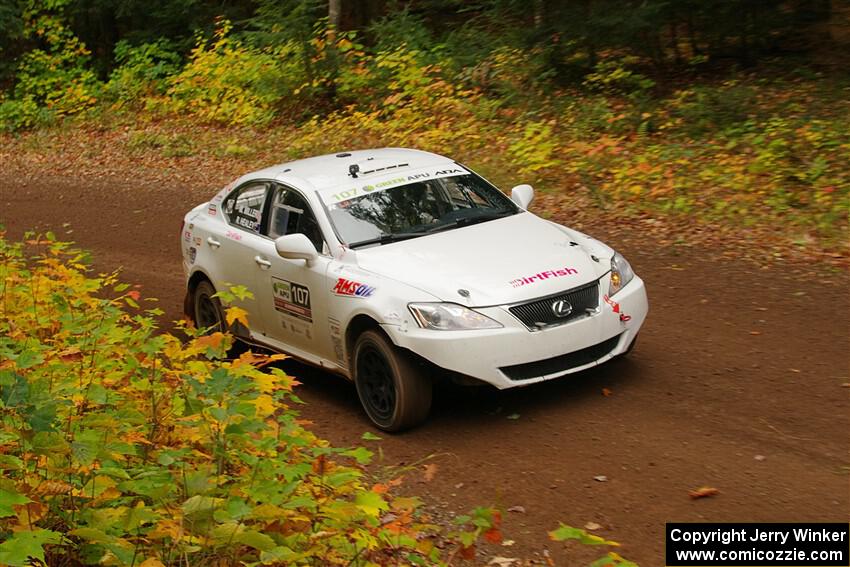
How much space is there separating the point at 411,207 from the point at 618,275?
180 cm

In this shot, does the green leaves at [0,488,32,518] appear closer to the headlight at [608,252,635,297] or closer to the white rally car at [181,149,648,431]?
the white rally car at [181,149,648,431]

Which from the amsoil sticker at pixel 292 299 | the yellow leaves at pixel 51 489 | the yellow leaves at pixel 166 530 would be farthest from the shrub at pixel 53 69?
the yellow leaves at pixel 166 530

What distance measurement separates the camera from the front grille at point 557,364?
23.4 ft

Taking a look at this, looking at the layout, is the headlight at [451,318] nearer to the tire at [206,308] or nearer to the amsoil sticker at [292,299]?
the amsoil sticker at [292,299]

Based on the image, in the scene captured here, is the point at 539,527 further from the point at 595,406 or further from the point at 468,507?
the point at 595,406

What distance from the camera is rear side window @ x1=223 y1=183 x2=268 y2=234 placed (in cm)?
895

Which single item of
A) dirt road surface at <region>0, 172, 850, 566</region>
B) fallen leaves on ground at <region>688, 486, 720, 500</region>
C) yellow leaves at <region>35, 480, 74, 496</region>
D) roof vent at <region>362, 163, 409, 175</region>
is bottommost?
dirt road surface at <region>0, 172, 850, 566</region>

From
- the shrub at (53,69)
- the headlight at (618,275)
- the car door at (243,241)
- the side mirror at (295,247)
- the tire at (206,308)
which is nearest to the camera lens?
the headlight at (618,275)

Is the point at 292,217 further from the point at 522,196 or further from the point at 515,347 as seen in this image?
the point at 515,347

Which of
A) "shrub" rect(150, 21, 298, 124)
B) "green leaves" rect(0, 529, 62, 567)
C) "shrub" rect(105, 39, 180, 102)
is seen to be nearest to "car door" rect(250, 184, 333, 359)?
"green leaves" rect(0, 529, 62, 567)

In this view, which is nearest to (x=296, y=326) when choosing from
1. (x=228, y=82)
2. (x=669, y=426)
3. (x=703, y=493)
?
(x=669, y=426)

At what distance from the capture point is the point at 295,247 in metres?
7.90

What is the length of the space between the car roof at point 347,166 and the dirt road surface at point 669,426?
5.83 feet

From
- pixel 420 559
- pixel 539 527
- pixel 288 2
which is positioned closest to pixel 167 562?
pixel 420 559
